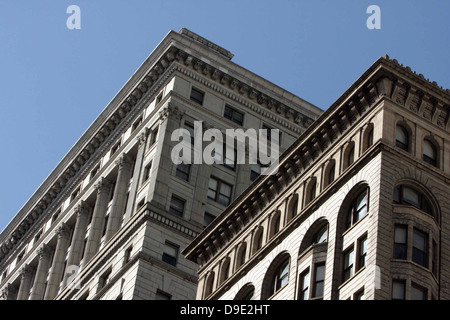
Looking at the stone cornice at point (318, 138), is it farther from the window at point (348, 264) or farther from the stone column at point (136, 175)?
the stone column at point (136, 175)

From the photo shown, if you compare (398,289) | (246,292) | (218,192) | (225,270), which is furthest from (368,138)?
(218,192)

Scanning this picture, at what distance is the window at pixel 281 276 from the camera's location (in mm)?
72375

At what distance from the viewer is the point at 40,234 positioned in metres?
121

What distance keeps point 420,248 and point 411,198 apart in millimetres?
3377

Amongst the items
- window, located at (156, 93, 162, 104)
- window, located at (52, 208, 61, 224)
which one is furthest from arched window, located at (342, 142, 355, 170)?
window, located at (52, 208, 61, 224)

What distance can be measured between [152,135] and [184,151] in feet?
15.5

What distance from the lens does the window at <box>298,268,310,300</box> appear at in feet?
227

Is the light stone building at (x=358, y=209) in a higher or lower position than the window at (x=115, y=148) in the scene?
lower

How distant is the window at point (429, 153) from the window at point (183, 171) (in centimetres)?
3045

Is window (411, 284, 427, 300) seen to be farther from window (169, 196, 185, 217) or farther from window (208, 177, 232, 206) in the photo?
window (208, 177, 232, 206)

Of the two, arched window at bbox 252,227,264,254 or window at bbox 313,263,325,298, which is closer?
window at bbox 313,263,325,298

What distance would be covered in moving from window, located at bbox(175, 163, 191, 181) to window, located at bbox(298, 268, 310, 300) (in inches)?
1189

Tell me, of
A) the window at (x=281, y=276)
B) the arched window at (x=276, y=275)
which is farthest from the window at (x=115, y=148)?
the window at (x=281, y=276)
